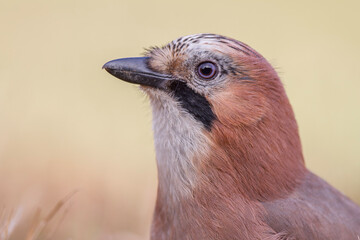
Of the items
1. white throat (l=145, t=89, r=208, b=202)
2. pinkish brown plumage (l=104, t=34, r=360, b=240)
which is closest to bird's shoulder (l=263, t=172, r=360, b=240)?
pinkish brown plumage (l=104, t=34, r=360, b=240)

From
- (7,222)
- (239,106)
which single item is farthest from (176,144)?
(7,222)

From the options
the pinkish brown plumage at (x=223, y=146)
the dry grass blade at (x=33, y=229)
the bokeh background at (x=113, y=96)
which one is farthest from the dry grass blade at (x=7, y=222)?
the pinkish brown plumage at (x=223, y=146)

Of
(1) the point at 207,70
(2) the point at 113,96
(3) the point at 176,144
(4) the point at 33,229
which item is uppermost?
(1) the point at 207,70

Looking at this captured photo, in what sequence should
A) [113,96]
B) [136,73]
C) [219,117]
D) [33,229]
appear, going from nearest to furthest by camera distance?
[33,229] → [219,117] → [136,73] → [113,96]

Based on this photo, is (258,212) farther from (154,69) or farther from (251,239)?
(154,69)

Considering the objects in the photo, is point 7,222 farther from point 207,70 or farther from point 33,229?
point 207,70

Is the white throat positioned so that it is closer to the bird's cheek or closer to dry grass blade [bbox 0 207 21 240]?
the bird's cheek

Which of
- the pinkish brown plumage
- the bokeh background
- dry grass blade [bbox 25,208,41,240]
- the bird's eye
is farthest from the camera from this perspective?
the bokeh background
